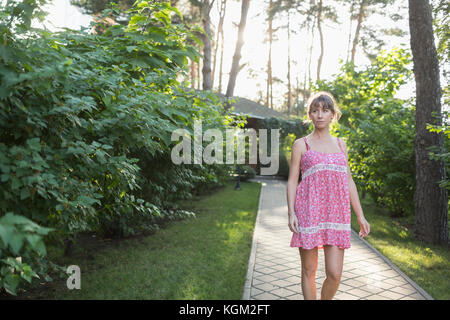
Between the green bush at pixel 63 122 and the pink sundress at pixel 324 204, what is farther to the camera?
the pink sundress at pixel 324 204

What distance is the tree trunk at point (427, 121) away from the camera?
7.14 metres

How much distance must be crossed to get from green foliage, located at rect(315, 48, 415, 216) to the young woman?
5173mm

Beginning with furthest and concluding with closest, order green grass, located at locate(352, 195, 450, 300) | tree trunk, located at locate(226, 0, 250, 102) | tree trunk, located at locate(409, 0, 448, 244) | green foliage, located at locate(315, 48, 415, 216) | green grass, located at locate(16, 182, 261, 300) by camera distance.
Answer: tree trunk, located at locate(226, 0, 250, 102) < green foliage, located at locate(315, 48, 415, 216) < tree trunk, located at locate(409, 0, 448, 244) < green grass, located at locate(352, 195, 450, 300) < green grass, located at locate(16, 182, 261, 300)

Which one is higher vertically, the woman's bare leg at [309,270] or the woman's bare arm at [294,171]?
the woman's bare arm at [294,171]

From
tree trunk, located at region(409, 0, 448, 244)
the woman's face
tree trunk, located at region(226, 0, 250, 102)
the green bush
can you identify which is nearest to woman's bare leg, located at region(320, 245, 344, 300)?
the woman's face

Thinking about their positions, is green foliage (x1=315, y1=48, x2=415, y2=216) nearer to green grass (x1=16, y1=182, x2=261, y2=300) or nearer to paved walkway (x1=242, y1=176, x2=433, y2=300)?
paved walkway (x1=242, y1=176, x2=433, y2=300)

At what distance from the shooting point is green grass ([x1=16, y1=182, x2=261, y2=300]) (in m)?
4.47

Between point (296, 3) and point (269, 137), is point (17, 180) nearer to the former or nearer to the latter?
point (269, 137)

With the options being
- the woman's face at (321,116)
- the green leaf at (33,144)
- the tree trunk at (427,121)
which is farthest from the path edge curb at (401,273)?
the green leaf at (33,144)

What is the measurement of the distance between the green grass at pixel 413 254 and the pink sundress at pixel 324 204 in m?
2.09

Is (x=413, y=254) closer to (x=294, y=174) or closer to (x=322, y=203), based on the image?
(x=322, y=203)

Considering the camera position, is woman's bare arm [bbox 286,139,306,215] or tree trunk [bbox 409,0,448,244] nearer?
woman's bare arm [bbox 286,139,306,215]

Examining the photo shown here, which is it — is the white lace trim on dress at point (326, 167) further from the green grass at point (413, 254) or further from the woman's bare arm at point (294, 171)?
the green grass at point (413, 254)
